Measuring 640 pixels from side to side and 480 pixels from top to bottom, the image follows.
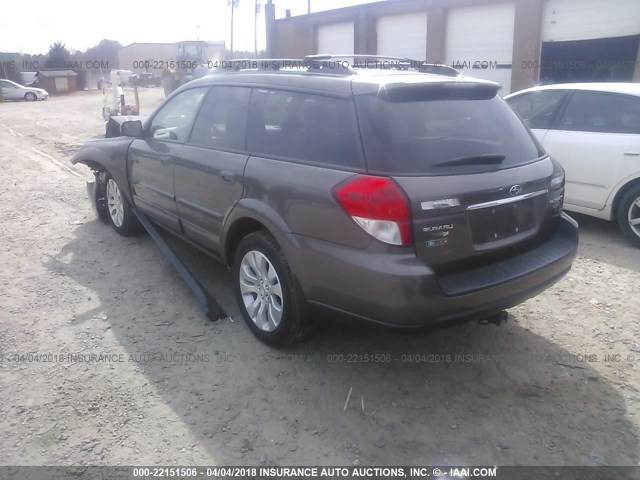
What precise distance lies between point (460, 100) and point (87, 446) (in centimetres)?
280

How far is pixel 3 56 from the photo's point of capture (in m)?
46.7

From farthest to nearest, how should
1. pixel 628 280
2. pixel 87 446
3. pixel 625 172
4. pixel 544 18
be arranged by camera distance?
pixel 544 18 < pixel 625 172 < pixel 628 280 < pixel 87 446

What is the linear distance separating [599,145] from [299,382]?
13.6 ft

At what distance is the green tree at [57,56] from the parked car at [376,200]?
53.7 metres

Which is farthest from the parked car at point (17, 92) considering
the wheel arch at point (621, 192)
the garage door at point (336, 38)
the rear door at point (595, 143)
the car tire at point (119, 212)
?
the wheel arch at point (621, 192)

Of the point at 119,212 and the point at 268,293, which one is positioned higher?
the point at 119,212

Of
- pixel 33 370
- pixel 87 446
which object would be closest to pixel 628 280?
pixel 87 446

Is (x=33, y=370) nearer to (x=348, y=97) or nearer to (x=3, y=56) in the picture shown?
(x=348, y=97)

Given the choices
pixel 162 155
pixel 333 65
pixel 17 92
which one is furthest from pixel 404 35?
pixel 17 92

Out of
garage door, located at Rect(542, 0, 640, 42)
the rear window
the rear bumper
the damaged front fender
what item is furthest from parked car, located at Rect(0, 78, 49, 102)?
the rear window

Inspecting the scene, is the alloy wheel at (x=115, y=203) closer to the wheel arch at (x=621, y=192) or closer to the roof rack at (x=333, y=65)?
the roof rack at (x=333, y=65)

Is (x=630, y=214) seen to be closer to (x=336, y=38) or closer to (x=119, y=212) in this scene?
(x=119, y=212)

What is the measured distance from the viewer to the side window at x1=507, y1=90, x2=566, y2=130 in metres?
6.16

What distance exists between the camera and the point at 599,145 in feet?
18.3
